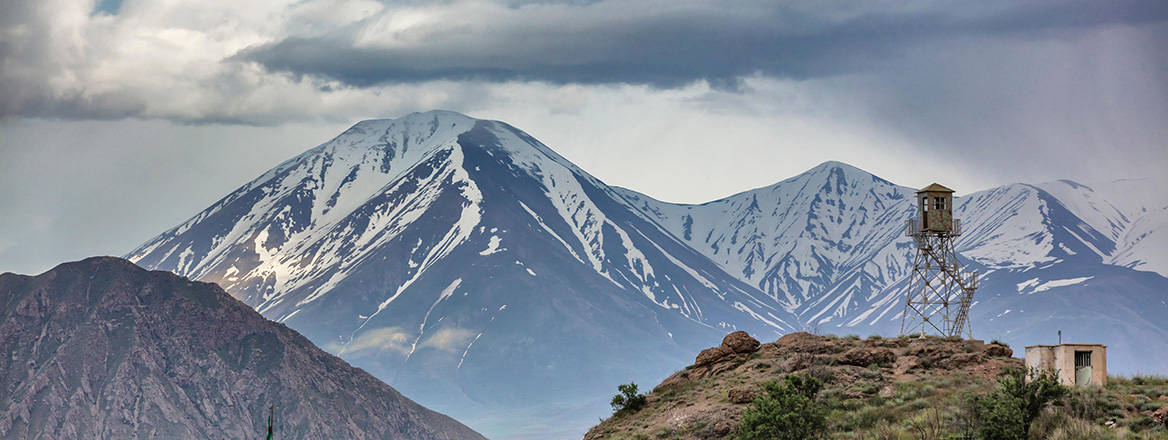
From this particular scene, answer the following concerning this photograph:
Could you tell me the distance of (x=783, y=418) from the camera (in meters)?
59.2

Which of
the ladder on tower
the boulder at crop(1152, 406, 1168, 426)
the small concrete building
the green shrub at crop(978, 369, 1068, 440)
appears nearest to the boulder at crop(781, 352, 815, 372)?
the ladder on tower

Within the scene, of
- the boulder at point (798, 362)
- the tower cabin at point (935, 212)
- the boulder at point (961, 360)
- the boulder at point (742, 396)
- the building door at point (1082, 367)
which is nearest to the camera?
the building door at point (1082, 367)

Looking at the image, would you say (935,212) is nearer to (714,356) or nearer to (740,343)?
(740,343)

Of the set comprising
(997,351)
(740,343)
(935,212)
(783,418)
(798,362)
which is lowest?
(783,418)

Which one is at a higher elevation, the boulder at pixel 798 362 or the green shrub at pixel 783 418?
the boulder at pixel 798 362

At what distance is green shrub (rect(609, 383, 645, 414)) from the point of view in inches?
2933

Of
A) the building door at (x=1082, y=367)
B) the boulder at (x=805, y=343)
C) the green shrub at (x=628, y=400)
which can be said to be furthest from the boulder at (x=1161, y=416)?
the green shrub at (x=628, y=400)

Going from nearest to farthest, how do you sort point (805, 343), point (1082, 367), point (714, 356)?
point (1082, 367) → point (805, 343) → point (714, 356)

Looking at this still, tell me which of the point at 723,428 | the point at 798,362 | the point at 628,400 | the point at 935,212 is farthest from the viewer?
the point at 628,400

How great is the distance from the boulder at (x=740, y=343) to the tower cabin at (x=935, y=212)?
32.0ft

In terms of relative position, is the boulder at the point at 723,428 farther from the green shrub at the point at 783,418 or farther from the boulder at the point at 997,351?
the boulder at the point at 997,351

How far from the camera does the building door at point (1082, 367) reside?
58.5 meters

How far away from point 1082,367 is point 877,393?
8593 millimetres

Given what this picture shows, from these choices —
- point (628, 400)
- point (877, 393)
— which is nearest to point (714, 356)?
point (628, 400)
